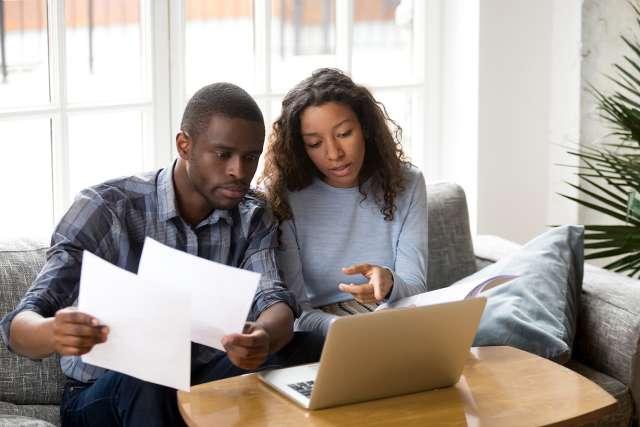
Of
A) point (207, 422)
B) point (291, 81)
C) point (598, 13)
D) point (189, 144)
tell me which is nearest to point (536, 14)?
point (598, 13)

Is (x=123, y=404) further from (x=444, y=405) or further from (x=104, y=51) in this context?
(x=104, y=51)

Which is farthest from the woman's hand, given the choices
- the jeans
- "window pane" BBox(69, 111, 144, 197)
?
"window pane" BBox(69, 111, 144, 197)

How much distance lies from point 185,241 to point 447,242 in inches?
35.5

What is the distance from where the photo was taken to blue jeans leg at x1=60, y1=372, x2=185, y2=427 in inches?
73.7

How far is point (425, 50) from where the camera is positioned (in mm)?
Result: 3496

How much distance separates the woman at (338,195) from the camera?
7.98 ft

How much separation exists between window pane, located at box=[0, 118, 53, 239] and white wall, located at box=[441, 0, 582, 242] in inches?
54.1

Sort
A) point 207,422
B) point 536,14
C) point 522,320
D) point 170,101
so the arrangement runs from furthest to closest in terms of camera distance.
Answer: point 536,14, point 170,101, point 522,320, point 207,422

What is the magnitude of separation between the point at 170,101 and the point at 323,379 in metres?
1.48

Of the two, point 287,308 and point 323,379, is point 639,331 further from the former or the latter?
point 323,379

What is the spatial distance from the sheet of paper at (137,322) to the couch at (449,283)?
466 millimetres

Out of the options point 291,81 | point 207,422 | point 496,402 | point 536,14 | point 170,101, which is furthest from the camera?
point 536,14

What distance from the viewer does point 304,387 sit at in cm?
181

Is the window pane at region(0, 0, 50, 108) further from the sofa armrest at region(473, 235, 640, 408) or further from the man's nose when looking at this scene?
the sofa armrest at region(473, 235, 640, 408)
